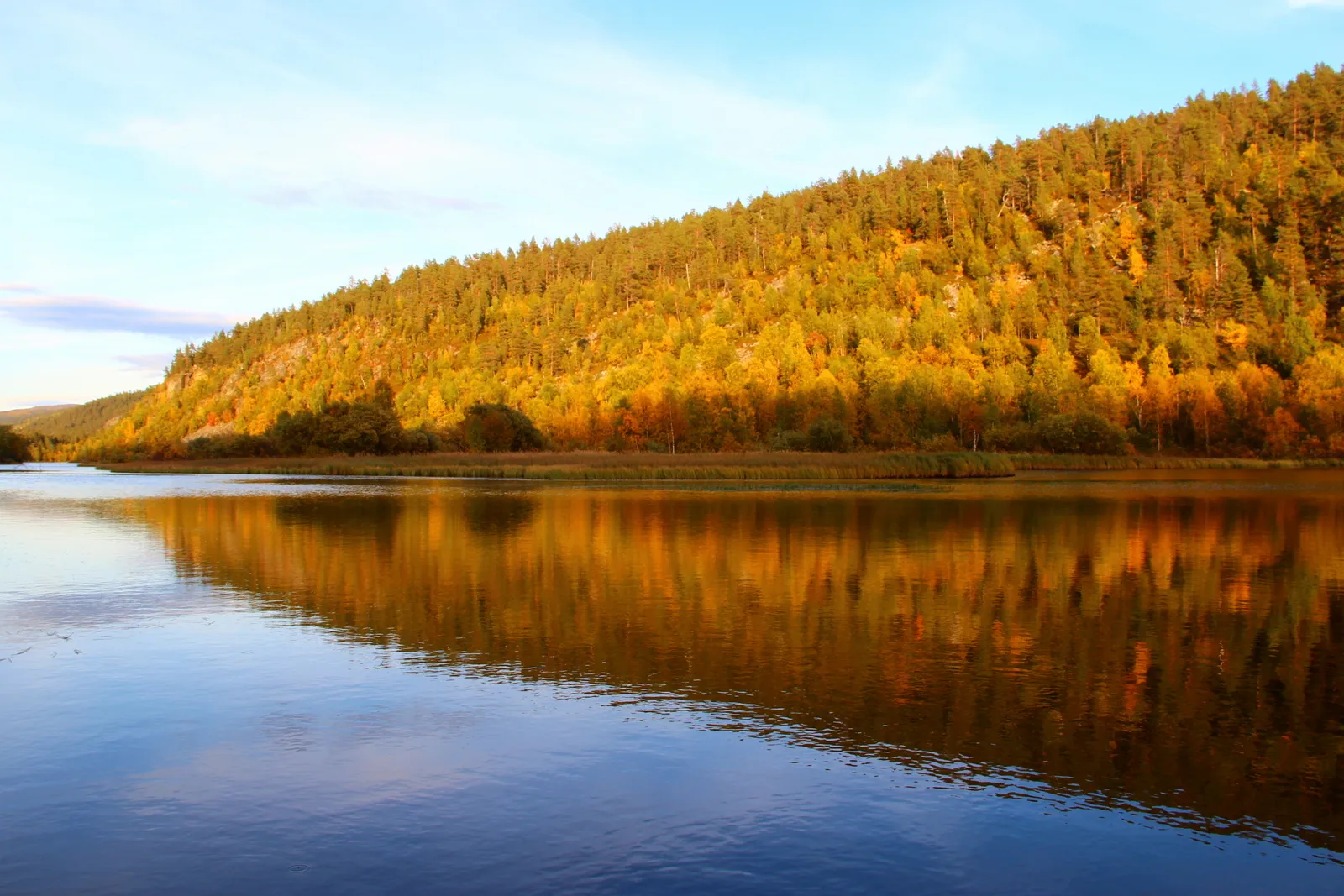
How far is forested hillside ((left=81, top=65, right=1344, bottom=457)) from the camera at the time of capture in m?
116

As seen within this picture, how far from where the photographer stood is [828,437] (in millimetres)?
98750

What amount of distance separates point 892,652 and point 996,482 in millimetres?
53816

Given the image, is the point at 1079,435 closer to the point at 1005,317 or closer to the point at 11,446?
the point at 1005,317

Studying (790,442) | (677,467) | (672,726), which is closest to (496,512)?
(672,726)

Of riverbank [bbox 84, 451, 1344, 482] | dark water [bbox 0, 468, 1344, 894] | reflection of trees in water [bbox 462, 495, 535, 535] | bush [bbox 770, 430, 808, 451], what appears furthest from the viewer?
bush [bbox 770, 430, 808, 451]

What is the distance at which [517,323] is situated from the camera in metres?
194

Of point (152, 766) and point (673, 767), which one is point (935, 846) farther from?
point (152, 766)

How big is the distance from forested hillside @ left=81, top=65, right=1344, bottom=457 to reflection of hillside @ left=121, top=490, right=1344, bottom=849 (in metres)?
A: 72.0

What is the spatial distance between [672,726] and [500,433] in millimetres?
92971

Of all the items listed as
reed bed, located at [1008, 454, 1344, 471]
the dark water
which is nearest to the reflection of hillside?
the dark water

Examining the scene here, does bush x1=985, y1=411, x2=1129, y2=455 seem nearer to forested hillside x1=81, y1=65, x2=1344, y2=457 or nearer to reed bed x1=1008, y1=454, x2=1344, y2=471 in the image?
forested hillside x1=81, y1=65, x2=1344, y2=457

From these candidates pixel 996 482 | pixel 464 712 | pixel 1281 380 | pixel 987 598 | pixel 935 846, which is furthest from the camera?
pixel 1281 380

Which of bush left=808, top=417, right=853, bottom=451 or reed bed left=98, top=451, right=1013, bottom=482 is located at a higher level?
bush left=808, top=417, right=853, bottom=451

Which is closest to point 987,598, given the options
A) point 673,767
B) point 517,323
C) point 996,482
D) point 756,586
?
point 756,586
